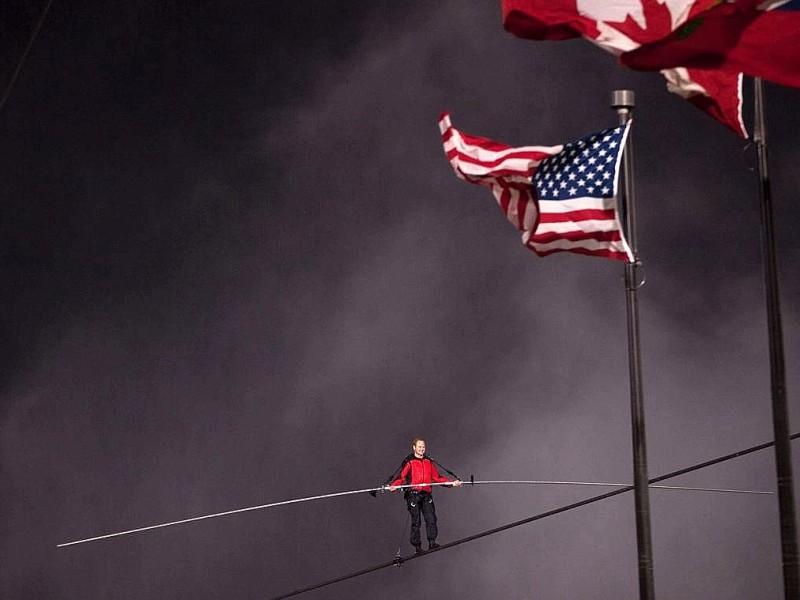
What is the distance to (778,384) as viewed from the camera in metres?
10.2

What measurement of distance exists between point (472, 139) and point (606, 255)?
1799 millimetres

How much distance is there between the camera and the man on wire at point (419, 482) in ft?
61.2

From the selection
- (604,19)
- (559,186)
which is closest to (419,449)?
(559,186)

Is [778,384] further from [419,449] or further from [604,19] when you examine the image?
[419,449]

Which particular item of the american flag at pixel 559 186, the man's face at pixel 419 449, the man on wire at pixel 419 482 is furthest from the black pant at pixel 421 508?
the american flag at pixel 559 186

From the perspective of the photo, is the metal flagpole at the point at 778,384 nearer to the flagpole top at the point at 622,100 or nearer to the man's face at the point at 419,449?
the flagpole top at the point at 622,100

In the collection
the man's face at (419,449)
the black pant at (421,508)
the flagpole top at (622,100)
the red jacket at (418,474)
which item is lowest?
the black pant at (421,508)

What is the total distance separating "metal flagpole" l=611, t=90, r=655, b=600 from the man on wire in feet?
21.5

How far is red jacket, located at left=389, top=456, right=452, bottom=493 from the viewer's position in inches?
734

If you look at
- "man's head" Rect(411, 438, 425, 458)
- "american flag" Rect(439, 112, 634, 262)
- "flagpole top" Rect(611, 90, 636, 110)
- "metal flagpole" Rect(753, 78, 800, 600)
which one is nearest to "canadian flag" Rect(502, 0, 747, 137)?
"metal flagpole" Rect(753, 78, 800, 600)

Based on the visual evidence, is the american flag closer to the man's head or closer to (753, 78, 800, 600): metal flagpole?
(753, 78, 800, 600): metal flagpole

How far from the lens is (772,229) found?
10273mm

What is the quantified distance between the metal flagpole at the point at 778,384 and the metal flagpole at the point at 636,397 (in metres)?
1.46

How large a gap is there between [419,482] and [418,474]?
0.53ft
